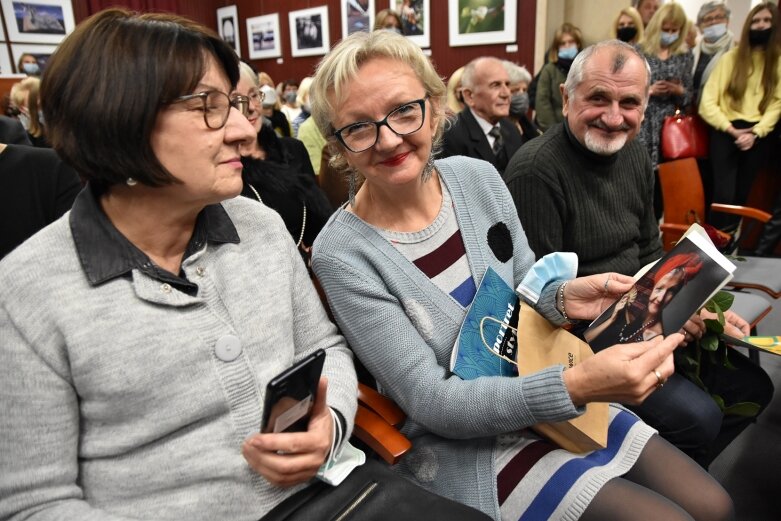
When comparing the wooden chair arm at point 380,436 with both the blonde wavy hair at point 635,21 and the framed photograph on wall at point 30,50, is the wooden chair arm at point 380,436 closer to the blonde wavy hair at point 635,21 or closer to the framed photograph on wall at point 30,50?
the blonde wavy hair at point 635,21

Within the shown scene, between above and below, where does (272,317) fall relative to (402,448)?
above

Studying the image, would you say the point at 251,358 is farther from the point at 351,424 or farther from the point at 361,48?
the point at 361,48

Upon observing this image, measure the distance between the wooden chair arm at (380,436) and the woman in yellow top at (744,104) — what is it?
382cm

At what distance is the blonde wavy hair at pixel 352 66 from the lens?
131cm

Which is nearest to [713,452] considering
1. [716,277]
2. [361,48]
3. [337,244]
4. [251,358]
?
[716,277]

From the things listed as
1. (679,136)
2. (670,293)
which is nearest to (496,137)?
(679,136)

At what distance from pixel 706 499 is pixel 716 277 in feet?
1.82

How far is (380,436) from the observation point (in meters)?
1.27

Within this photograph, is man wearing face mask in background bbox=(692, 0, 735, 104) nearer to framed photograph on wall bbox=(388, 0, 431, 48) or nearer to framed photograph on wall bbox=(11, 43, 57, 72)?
framed photograph on wall bbox=(388, 0, 431, 48)

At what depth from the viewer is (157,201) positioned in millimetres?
1052

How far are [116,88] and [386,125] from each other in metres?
0.61

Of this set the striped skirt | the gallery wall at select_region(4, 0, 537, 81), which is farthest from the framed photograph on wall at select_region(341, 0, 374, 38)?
the striped skirt

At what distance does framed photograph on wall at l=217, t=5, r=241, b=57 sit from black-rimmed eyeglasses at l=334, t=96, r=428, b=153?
30.9 feet

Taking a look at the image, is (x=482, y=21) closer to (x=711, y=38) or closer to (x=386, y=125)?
(x=711, y=38)
